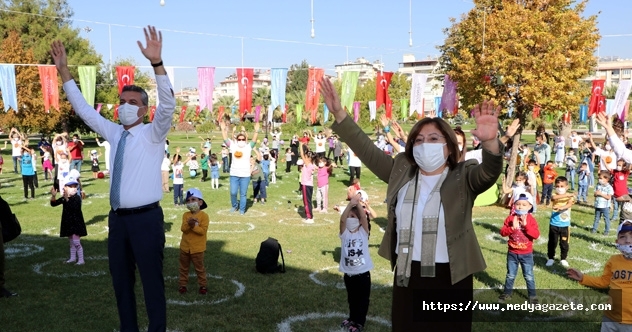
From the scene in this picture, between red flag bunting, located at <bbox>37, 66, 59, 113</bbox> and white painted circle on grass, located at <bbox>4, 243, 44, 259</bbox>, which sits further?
red flag bunting, located at <bbox>37, 66, 59, 113</bbox>

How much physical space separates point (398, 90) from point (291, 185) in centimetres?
5430

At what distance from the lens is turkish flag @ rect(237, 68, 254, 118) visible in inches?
821

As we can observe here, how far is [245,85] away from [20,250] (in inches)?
486

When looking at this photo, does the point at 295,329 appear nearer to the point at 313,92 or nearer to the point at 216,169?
the point at 216,169

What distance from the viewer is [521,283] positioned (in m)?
8.40

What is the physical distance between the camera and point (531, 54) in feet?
55.5

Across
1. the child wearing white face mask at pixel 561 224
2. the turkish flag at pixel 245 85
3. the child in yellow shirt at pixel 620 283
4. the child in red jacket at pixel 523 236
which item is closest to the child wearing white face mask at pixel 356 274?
the child in red jacket at pixel 523 236

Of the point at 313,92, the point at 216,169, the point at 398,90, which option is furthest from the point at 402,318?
the point at 398,90

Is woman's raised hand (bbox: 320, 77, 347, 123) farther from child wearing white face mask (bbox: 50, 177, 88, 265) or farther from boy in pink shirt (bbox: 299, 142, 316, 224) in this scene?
boy in pink shirt (bbox: 299, 142, 316, 224)

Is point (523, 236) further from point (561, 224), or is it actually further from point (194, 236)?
point (194, 236)

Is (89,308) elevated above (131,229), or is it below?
below

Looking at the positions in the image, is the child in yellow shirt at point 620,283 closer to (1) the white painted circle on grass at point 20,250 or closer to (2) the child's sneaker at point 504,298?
(2) the child's sneaker at point 504,298

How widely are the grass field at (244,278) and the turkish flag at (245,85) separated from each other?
750 centimetres

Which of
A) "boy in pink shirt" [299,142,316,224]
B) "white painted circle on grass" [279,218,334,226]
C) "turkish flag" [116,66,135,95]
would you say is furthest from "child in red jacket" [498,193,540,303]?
"turkish flag" [116,66,135,95]
